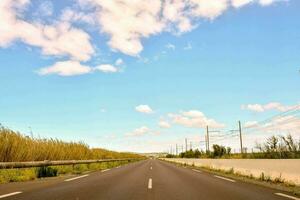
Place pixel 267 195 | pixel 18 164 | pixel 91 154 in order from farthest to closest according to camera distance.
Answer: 1. pixel 91 154
2. pixel 18 164
3. pixel 267 195

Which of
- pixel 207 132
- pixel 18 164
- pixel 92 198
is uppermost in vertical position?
pixel 207 132

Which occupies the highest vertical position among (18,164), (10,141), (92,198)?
(10,141)

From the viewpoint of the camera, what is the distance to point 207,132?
248 ft

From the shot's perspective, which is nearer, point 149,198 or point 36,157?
point 149,198

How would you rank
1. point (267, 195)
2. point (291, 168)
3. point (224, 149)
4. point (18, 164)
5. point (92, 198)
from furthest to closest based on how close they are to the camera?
point (224, 149) → point (18, 164) → point (291, 168) → point (267, 195) → point (92, 198)

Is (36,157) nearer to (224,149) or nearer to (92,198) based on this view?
(92,198)

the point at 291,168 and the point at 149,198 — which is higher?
the point at 291,168

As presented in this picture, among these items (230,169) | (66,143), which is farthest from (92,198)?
(66,143)

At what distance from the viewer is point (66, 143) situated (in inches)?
1147

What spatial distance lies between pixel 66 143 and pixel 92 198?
20487mm

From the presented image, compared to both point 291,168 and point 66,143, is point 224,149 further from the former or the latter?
point 291,168

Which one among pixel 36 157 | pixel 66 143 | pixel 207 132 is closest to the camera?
pixel 36 157

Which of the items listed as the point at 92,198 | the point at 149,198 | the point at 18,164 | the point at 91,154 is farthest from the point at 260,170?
the point at 91,154

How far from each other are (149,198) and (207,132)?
2651 inches
